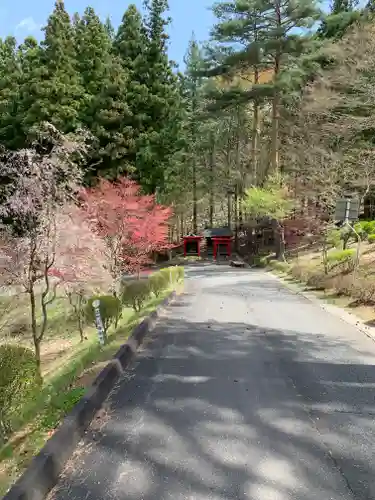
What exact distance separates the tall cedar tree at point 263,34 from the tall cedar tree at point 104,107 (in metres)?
6.29

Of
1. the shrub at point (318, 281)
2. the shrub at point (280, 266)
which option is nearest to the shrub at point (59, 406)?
the shrub at point (318, 281)

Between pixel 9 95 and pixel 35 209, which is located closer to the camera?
pixel 35 209

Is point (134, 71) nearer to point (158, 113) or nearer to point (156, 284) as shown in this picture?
point (158, 113)

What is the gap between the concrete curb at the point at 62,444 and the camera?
265cm

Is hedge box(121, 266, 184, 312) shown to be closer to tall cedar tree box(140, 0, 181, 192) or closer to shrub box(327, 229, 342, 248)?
shrub box(327, 229, 342, 248)

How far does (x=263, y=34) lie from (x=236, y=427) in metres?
25.4

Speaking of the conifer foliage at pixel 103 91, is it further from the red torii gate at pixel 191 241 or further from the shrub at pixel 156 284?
the shrub at pixel 156 284

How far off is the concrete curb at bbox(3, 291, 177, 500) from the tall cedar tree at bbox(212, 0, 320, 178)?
890 inches

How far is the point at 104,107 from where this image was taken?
25547 millimetres

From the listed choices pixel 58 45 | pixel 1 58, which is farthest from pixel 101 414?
pixel 1 58

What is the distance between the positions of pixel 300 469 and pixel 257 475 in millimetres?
320

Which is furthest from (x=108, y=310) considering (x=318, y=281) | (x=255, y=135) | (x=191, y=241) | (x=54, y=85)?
(x=191, y=241)

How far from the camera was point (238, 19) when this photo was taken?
2438 cm

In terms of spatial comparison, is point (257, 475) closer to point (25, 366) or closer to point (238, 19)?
point (25, 366)
